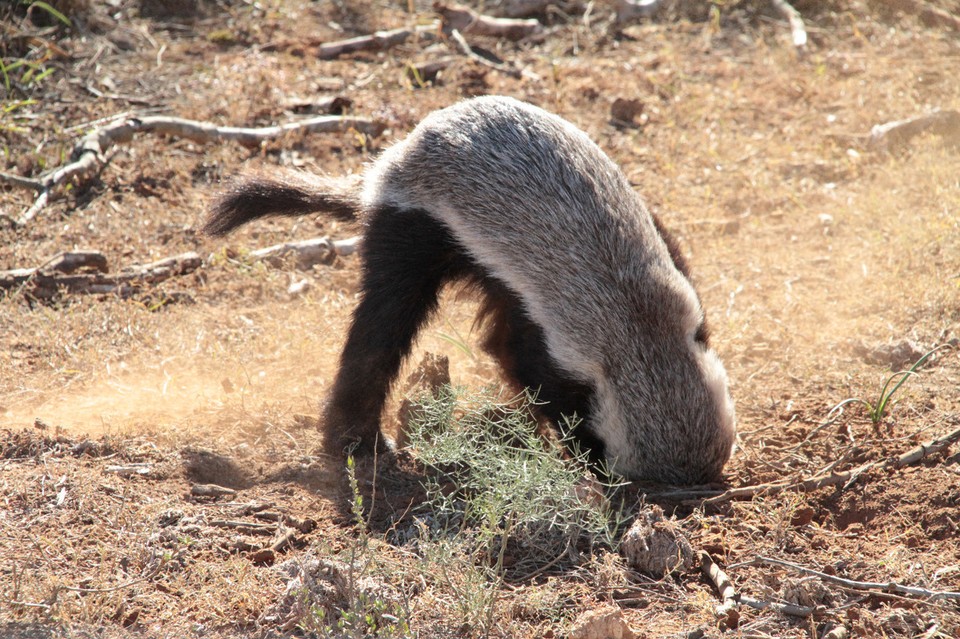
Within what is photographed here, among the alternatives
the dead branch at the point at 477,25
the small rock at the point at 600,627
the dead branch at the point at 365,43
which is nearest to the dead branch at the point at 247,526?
the small rock at the point at 600,627

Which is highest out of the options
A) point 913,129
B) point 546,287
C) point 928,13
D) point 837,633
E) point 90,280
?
point 546,287

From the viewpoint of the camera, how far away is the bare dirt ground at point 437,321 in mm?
3383

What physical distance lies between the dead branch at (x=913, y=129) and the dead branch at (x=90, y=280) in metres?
5.15

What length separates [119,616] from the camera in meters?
3.20

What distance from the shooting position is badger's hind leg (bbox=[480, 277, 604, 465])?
4.20 m

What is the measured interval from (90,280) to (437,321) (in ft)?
7.43

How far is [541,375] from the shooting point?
13.9ft

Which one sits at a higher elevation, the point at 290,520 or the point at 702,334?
the point at 702,334

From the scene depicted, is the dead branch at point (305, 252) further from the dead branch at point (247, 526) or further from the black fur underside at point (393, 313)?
the dead branch at point (247, 526)

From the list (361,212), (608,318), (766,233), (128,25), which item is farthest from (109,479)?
(128,25)

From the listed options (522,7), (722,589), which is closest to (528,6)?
(522,7)

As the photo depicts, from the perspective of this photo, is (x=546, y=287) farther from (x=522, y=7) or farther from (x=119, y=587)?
(x=522, y=7)

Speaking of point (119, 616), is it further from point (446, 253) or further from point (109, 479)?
point (446, 253)

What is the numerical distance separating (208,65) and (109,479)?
→ 5.11 meters
